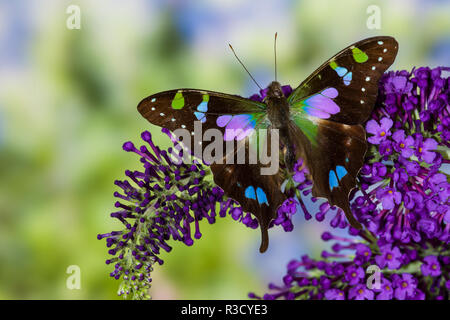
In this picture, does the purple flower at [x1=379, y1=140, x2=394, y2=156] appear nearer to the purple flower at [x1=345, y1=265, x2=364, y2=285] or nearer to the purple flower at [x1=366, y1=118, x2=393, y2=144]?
the purple flower at [x1=366, y1=118, x2=393, y2=144]

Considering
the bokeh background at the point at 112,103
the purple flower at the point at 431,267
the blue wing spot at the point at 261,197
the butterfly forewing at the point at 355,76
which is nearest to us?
the butterfly forewing at the point at 355,76

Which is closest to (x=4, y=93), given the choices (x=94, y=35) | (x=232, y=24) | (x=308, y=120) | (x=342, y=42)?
(x=94, y=35)

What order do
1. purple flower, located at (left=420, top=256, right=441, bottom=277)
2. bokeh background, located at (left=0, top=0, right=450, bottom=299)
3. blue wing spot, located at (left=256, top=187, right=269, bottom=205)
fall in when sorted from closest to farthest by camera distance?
blue wing spot, located at (left=256, top=187, right=269, bottom=205), purple flower, located at (left=420, top=256, right=441, bottom=277), bokeh background, located at (left=0, top=0, right=450, bottom=299)

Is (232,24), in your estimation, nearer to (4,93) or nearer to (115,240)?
(4,93)

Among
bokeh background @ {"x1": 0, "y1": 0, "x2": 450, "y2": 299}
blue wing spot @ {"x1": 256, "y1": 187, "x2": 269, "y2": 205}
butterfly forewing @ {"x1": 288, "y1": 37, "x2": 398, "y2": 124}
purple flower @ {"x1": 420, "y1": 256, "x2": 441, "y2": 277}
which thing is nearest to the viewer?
butterfly forewing @ {"x1": 288, "y1": 37, "x2": 398, "y2": 124}

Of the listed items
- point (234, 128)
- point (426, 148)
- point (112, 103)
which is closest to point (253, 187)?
point (234, 128)

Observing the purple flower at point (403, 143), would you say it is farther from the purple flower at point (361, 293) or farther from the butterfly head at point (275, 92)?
the purple flower at point (361, 293)

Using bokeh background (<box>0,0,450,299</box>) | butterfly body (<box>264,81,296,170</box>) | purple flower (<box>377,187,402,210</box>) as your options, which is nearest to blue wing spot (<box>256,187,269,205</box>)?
butterfly body (<box>264,81,296,170</box>)

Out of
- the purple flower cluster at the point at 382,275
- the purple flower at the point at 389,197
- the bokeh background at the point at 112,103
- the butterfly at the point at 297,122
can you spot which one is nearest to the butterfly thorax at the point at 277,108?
the butterfly at the point at 297,122
